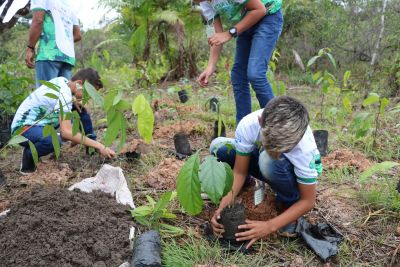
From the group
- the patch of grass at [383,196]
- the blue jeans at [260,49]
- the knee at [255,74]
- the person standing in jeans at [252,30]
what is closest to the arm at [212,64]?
the person standing in jeans at [252,30]

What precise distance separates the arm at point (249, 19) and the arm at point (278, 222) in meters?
0.94

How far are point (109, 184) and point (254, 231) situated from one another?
0.80 meters

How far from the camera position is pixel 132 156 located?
7.87 feet

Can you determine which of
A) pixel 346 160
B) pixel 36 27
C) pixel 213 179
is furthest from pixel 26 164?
pixel 346 160

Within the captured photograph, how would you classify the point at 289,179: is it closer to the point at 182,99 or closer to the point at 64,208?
the point at 64,208

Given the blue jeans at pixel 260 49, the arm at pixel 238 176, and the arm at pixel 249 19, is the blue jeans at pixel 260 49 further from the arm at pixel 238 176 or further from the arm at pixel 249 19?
the arm at pixel 238 176

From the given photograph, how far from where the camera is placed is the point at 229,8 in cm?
213

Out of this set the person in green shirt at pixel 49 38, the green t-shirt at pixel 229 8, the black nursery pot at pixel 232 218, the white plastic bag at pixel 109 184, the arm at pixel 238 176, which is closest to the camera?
the black nursery pot at pixel 232 218

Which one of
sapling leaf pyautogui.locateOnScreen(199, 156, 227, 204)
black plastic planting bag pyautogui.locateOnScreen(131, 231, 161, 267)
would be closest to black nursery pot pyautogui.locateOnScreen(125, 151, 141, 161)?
black plastic planting bag pyautogui.locateOnScreen(131, 231, 161, 267)

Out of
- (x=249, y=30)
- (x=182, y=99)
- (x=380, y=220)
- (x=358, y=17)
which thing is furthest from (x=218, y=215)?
(x=358, y=17)

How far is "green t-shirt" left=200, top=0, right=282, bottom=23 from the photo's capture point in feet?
6.92

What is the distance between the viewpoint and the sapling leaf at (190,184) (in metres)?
1.24

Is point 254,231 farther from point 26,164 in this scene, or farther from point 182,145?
point 26,164

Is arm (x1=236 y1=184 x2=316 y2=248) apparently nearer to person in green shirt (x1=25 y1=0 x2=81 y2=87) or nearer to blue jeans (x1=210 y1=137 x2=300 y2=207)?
blue jeans (x1=210 y1=137 x2=300 y2=207)
